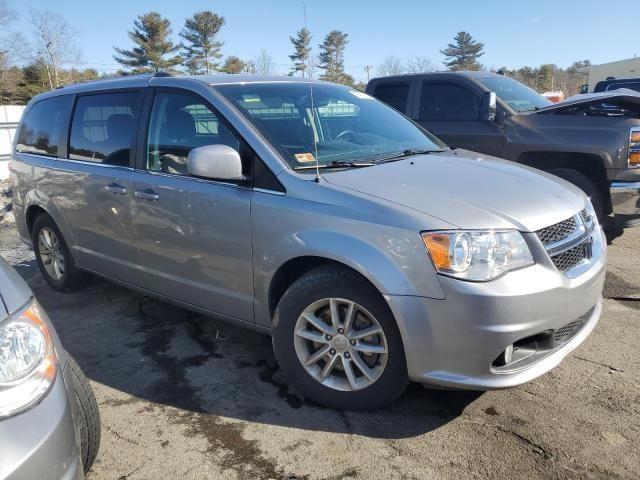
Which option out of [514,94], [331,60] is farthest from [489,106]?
[331,60]

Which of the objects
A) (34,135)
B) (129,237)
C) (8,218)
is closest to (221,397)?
(129,237)

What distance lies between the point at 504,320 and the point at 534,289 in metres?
0.21

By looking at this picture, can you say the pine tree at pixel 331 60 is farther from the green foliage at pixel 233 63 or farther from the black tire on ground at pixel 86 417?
the black tire on ground at pixel 86 417

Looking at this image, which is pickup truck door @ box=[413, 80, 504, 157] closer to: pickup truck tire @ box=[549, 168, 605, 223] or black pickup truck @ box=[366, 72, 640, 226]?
black pickup truck @ box=[366, 72, 640, 226]

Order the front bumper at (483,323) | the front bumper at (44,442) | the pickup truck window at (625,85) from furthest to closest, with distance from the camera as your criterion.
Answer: the pickup truck window at (625,85) < the front bumper at (483,323) < the front bumper at (44,442)

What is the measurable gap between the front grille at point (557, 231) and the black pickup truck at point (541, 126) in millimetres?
3072

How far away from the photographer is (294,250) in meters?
2.85

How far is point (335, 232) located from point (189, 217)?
1106 millimetres

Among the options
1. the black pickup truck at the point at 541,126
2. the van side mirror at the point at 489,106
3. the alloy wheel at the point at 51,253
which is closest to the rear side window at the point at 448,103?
the black pickup truck at the point at 541,126

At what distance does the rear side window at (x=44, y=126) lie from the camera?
458 centimetres

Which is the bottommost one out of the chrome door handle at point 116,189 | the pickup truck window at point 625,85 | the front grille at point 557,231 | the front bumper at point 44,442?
the front bumper at point 44,442

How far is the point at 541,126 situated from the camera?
5.94 meters

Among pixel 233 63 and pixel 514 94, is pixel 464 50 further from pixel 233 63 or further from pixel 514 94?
pixel 514 94

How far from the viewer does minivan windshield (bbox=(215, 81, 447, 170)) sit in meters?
3.19
